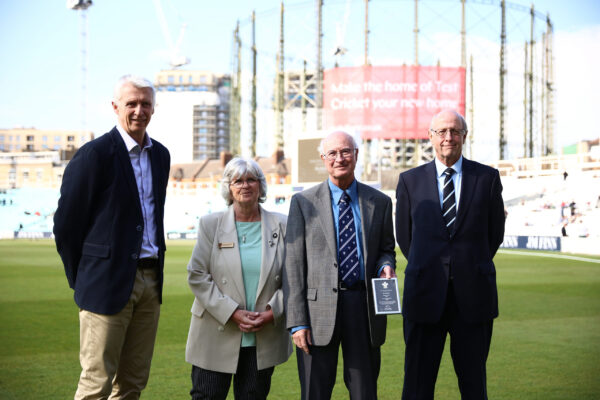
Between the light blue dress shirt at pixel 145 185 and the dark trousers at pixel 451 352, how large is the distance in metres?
1.53

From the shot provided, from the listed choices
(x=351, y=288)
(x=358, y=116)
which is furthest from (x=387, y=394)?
(x=358, y=116)

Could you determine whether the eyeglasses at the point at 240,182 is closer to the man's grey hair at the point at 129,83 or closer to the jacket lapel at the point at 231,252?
the jacket lapel at the point at 231,252

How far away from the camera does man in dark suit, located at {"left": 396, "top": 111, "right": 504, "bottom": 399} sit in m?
3.57

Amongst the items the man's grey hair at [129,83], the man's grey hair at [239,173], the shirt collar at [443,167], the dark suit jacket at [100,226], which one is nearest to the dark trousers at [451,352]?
the shirt collar at [443,167]

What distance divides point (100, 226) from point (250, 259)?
878 mm

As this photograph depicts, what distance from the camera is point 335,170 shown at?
11.5 ft

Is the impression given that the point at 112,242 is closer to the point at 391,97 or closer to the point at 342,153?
the point at 342,153

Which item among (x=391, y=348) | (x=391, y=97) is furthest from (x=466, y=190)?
(x=391, y=97)

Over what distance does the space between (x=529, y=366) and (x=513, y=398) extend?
1187 millimetres

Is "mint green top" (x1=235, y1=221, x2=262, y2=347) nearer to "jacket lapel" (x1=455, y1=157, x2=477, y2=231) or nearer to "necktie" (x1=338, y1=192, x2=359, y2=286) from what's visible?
"necktie" (x1=338, y1=192, x2=359, y2=286)

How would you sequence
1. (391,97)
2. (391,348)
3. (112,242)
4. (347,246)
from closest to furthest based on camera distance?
(112,242) < (347,246) < (391,348) < (391,97)

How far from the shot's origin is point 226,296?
12.0 ft

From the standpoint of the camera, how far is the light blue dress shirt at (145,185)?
3457mm

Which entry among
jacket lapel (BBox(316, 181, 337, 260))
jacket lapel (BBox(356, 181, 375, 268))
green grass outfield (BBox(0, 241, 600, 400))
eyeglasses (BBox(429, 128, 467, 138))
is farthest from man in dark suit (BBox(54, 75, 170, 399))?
green grass outfield (BBox(0, 241, 600, 400))
